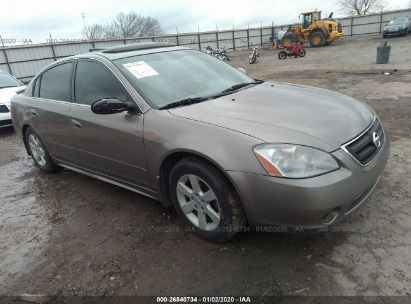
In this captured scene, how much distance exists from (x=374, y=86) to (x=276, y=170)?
325 inches

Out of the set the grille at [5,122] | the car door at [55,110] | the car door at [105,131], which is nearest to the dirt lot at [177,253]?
the car door at [105,131]

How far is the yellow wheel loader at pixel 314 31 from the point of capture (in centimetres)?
2758

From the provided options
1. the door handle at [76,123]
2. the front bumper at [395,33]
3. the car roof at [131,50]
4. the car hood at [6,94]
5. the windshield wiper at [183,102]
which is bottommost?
the front bumper at [395,33]

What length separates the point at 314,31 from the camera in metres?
28.0

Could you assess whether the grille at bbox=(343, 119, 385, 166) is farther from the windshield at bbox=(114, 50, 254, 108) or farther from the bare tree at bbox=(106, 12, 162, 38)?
the bare tree at bbox=(106, 12, 162, 38)

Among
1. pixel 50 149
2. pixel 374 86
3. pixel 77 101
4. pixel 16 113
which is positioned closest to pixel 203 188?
pixel 77 101

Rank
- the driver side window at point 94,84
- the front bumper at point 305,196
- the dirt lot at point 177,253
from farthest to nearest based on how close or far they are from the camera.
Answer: the driver side window at point 94,84, the dirt lot at point 177,253, the front bumper at point 305,196

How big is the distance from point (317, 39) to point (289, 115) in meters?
27.7

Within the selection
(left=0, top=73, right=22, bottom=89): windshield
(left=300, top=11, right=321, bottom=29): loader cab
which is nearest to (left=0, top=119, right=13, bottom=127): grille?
(left=0, top=73, right=22, bottom=89): windshield

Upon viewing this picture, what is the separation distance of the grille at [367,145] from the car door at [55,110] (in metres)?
2.89

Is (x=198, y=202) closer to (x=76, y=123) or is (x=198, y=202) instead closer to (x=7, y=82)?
(x=76, y=123)

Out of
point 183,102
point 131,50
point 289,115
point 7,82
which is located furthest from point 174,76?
point 7,82

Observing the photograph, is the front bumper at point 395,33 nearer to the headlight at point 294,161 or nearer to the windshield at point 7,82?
the windshield at point 7,82

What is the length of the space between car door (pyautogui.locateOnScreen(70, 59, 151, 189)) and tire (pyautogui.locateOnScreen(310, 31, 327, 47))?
2710 cm
